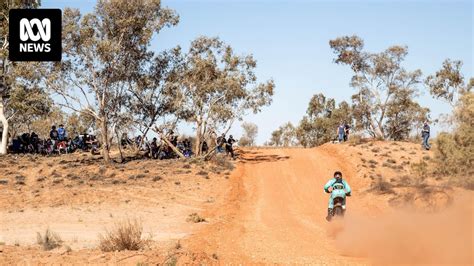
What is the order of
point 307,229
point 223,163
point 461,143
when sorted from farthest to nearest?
point 223,163 → point 461,143 → point 307,229

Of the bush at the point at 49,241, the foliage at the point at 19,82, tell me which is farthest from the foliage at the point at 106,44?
the bush at the point at 49,241

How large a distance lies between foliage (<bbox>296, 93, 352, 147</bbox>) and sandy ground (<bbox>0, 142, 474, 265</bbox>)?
21237mm

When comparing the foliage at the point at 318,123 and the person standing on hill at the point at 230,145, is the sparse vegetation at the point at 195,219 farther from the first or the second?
the foliage at the point at 318,123

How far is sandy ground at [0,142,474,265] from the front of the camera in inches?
440

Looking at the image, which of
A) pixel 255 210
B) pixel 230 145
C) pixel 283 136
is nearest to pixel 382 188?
pixel 255 210

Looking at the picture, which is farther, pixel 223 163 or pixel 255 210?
pixel 223 163

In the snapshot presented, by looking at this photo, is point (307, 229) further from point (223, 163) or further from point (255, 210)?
point (223, 163)

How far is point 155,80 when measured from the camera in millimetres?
36156

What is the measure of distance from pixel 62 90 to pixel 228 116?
1062cm

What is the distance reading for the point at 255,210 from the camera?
21.7m

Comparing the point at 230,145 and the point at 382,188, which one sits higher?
the point at 230,145

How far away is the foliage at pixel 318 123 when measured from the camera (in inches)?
2413

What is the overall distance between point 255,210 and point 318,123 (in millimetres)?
42128

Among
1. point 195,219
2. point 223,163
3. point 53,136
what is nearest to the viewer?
point 195,219
